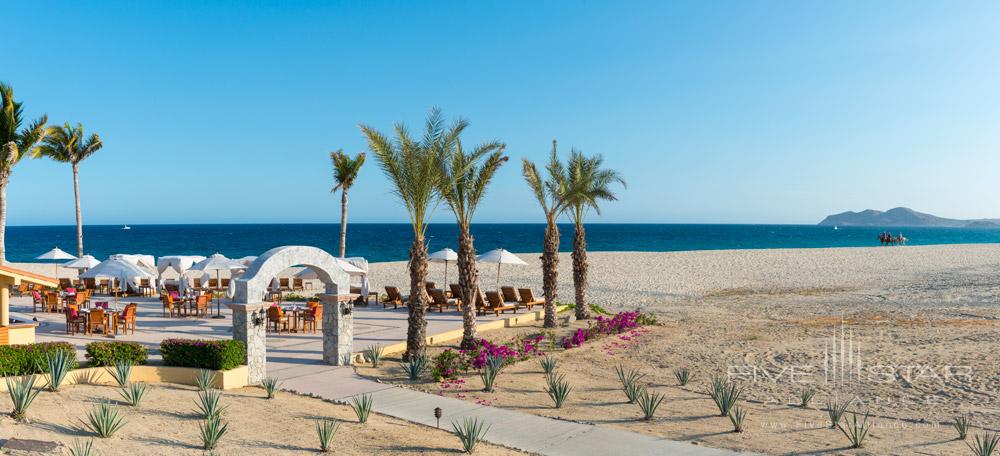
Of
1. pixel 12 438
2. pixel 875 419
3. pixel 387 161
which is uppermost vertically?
pixel 387 161

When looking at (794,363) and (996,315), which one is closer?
(794,363)

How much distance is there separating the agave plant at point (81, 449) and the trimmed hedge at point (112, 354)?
4.00 meters

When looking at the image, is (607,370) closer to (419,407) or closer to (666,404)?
(666,404)

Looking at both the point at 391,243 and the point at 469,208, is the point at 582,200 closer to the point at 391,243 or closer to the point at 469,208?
the point at 469,208

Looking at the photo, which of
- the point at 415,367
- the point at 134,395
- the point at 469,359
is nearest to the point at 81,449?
the point at 134,395

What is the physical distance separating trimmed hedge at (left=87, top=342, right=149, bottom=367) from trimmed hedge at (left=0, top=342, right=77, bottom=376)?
0.34 meters

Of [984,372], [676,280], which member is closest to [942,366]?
[984,372]

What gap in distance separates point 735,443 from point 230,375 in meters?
8.46

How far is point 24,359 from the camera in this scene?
1073cm

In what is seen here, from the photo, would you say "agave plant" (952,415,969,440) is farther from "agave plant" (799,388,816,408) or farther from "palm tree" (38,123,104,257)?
"palm tree" (38,123,104,257)

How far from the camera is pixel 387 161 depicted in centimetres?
1412

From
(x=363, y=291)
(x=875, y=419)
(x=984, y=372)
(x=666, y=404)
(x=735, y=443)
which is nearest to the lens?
(x=735, y=443)

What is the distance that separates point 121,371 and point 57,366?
3.04 feet

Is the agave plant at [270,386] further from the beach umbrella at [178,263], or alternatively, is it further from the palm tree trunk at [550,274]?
the beach umbrella at [178,263]
